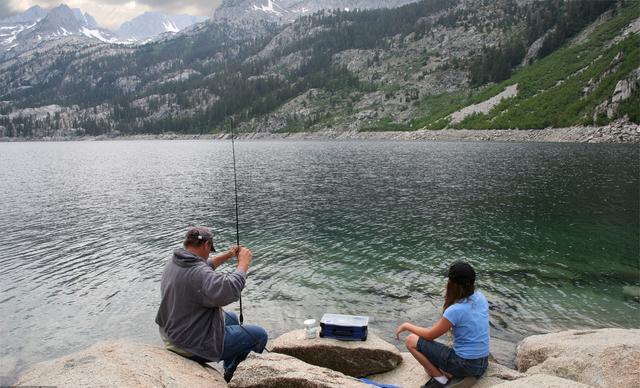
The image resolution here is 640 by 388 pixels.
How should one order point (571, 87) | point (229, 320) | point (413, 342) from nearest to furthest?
point (413, 342) < point (229, 320) < point (571, 87)

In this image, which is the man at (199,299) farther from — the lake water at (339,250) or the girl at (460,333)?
the lake water at (339,250)

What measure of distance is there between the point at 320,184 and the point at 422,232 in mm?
24712

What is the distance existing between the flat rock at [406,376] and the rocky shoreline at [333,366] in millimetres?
24

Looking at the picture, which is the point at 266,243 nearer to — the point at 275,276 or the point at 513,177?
the point at 275,276

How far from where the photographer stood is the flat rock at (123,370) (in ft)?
21.1

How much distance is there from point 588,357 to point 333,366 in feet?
18.6

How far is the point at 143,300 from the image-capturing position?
56.1 feet

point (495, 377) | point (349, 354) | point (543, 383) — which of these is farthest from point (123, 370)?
point (495, 377)

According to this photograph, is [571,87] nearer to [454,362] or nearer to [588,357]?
[588,357]

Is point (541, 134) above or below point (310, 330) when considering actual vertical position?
above

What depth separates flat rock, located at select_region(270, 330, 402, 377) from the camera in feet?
33.8

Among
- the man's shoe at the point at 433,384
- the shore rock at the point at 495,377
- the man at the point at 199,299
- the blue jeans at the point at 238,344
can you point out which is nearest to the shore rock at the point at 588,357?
the shore rock at the point at 495,377

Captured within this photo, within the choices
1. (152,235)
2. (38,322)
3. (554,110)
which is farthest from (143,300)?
(554,110)

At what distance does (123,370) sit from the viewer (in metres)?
6.81
